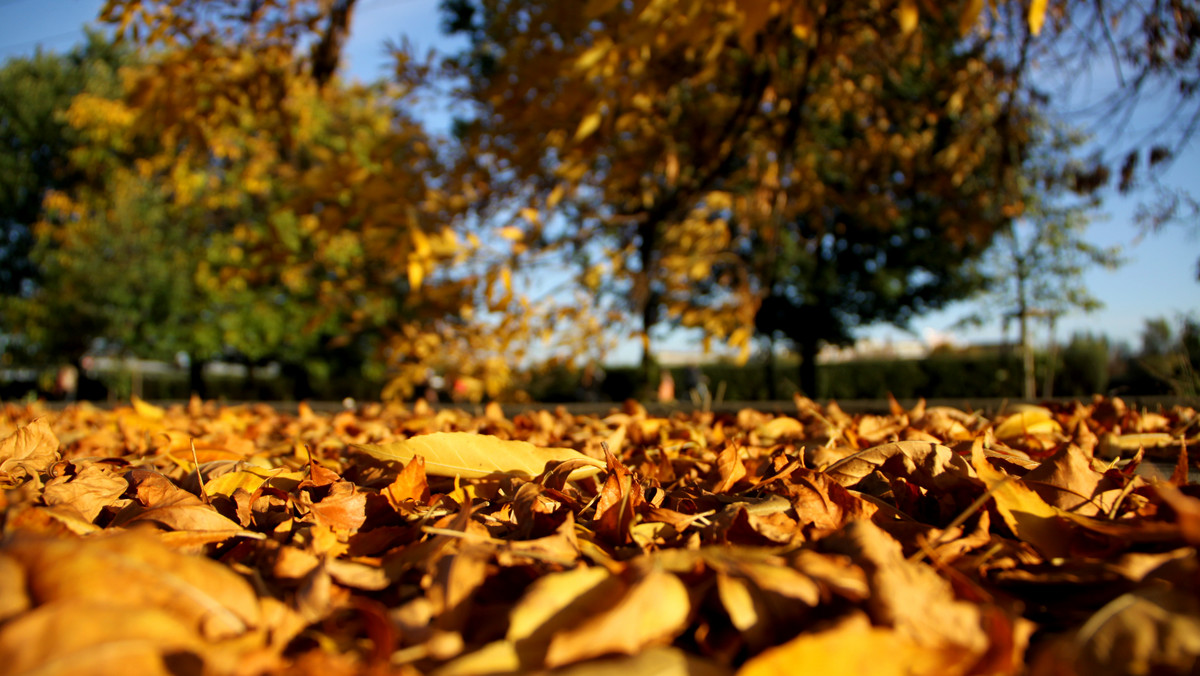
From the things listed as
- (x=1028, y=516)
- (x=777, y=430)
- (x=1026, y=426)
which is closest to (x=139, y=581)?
(x=1028, y=516)

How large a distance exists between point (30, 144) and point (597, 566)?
98.5ft

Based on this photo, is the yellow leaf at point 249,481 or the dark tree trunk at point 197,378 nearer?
the yellow leaf at point 249,481

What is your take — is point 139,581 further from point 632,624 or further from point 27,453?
point 27,453

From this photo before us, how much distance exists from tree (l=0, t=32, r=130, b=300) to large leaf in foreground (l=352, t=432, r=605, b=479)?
2710 centimetres

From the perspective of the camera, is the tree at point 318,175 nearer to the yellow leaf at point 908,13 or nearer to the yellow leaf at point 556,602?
the yellow leaf at point 908,13

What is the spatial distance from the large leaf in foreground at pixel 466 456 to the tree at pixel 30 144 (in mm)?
27103

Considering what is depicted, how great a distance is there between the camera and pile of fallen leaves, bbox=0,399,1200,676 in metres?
0.49

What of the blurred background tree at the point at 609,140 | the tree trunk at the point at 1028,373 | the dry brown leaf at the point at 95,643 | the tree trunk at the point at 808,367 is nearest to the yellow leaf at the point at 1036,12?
the blurred background tree at the point at 609,140

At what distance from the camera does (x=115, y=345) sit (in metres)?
20.2

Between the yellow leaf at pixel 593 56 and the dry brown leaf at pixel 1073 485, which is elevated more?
the yellow leaf at pixel 593 56

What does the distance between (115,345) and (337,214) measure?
21.3m

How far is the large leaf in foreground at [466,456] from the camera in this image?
3.48 ft

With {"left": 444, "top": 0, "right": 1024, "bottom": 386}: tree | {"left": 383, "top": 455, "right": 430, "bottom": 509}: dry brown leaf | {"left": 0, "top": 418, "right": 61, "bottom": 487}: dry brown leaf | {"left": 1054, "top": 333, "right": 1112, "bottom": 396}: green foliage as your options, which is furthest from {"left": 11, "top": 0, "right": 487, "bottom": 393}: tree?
{"left": 1054, "top": 333, "right": 1112, "bottom": 396}: green foliage

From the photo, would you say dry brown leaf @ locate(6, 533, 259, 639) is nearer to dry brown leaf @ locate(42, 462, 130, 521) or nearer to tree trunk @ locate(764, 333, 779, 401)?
dry brown leaf @ locate(42, 462, 130, 521)
